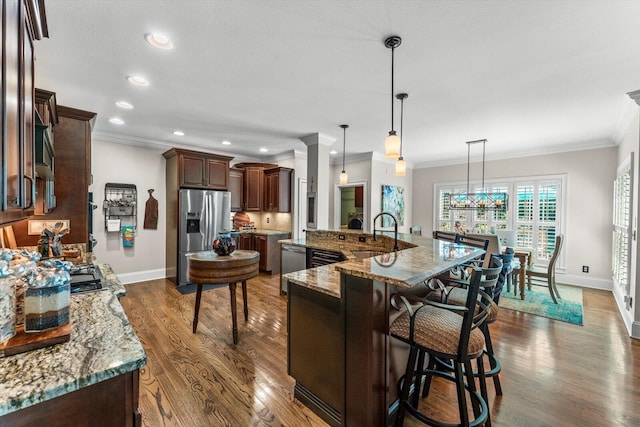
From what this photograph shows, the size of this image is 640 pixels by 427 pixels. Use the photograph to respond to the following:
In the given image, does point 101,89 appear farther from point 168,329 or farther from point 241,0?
point 168,329

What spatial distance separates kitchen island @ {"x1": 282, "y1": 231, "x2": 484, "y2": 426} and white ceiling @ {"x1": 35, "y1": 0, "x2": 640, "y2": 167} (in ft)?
5.16

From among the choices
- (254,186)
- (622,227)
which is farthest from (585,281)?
(254,186)

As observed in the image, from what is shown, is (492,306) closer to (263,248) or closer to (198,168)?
(263,248)

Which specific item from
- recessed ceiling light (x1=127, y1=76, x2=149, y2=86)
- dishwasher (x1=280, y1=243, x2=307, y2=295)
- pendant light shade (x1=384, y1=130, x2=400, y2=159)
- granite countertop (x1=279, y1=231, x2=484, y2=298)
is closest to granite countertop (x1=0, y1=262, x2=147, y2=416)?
granite countertop (x1=279, y1=231, x2=484, y2=298)

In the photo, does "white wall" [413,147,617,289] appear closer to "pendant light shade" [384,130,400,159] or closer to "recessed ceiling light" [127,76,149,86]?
"pendant light shade" [384,130,400,159]

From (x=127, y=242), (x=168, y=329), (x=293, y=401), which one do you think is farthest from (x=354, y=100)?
(x=127, y=242)

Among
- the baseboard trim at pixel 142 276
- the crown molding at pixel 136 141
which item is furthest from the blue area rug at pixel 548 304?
the crown molding at pixel 136 141

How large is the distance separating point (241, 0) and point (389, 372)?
2.37m

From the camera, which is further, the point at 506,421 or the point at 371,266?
the point at 506,421

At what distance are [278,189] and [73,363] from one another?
5066mm

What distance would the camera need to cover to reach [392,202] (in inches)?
261

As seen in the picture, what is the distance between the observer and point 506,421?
181cm

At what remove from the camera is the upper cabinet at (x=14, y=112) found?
0.79 metres

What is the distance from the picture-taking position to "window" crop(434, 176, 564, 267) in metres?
5.36
